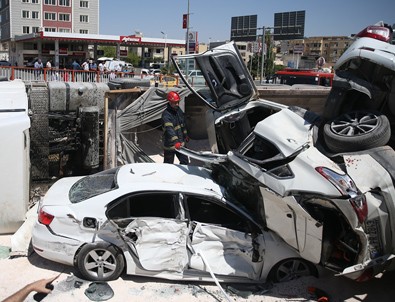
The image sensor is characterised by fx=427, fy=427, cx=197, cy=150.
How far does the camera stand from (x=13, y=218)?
6.41 meters

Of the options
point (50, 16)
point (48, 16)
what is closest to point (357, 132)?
point (50, 16)

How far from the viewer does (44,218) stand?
5148 millimetres

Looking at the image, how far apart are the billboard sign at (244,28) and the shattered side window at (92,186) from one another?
33987mm

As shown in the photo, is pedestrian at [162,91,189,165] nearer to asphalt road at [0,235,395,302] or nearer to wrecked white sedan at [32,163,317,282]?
wrecked white sedan at [32,163,317,282]

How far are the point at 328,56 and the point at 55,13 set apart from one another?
8034cm

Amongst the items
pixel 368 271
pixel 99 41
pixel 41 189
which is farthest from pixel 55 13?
pixel 368 271

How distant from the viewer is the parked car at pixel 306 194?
4.44 meters

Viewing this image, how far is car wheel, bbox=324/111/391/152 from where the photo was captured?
190 inches

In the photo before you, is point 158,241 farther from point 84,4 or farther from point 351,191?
point 84,4

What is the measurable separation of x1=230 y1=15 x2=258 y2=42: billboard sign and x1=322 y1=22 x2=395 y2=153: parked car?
3337cm

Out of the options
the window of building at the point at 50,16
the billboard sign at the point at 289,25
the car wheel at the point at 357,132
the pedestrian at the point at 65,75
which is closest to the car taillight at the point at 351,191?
the car wheel at the point at 357,132

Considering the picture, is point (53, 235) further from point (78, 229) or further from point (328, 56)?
point (328, 56)

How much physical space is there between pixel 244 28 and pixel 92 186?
35725 mm

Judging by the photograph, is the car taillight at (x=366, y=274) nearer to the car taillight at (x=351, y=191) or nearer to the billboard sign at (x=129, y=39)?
the car taillight at (x=351, y=191)
